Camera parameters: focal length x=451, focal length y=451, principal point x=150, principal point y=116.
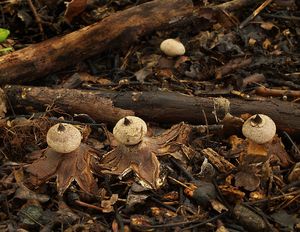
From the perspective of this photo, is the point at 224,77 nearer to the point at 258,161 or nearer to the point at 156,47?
the point at 156,47

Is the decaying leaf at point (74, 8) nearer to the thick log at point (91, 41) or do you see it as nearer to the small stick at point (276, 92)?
the thick log at point (91, 41)

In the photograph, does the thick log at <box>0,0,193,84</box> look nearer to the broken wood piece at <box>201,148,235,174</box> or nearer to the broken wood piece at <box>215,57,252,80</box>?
the broken wood piece at <box>215,57,252,80</box>

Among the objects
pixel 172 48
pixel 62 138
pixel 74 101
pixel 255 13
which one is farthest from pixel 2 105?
pixel 255 13

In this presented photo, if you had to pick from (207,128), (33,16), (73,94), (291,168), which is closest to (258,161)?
(291,168)

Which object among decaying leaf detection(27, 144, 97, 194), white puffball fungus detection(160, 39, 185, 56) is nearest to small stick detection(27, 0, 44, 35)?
white puffball fungus detection(160, 39, 185, 56)

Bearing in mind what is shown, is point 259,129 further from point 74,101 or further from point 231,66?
point 74,101

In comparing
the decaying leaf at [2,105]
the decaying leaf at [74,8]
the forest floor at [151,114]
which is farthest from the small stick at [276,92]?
the decaying leaf at [2,105]
